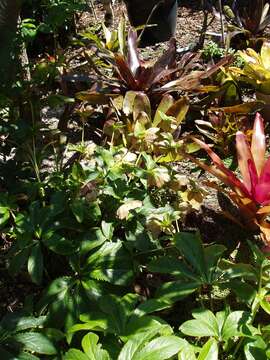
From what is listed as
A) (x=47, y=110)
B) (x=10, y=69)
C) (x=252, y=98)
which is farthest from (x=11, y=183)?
(x=252, y=98)

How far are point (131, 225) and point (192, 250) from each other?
29 cm

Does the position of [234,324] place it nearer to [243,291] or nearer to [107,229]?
[243,291]

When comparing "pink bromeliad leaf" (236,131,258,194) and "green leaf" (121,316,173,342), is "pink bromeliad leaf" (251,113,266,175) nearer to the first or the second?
"pink bromeliad leaf" (236,131,258,194)

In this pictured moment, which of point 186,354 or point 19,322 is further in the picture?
point 19,322

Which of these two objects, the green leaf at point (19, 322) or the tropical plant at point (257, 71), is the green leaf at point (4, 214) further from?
the tropical plant at point (257, 71)

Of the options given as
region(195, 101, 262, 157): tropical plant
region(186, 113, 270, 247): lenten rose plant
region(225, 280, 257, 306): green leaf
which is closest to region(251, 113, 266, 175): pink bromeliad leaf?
region(186, 113, 270, 247): lenten rose plant

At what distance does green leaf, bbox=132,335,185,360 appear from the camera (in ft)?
4.69

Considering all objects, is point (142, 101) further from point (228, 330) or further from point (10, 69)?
point (228, 330)

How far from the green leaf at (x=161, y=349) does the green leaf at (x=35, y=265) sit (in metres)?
0.51

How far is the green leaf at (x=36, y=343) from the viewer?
5.11 feet

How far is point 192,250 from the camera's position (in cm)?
187

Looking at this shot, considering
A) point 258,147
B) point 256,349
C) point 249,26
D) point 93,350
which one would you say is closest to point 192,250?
point 256,349

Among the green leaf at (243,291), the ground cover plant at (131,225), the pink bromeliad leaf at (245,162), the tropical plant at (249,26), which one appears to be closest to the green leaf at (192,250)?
the ground cover plant at (131,225)

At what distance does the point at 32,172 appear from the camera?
7.80 ft
